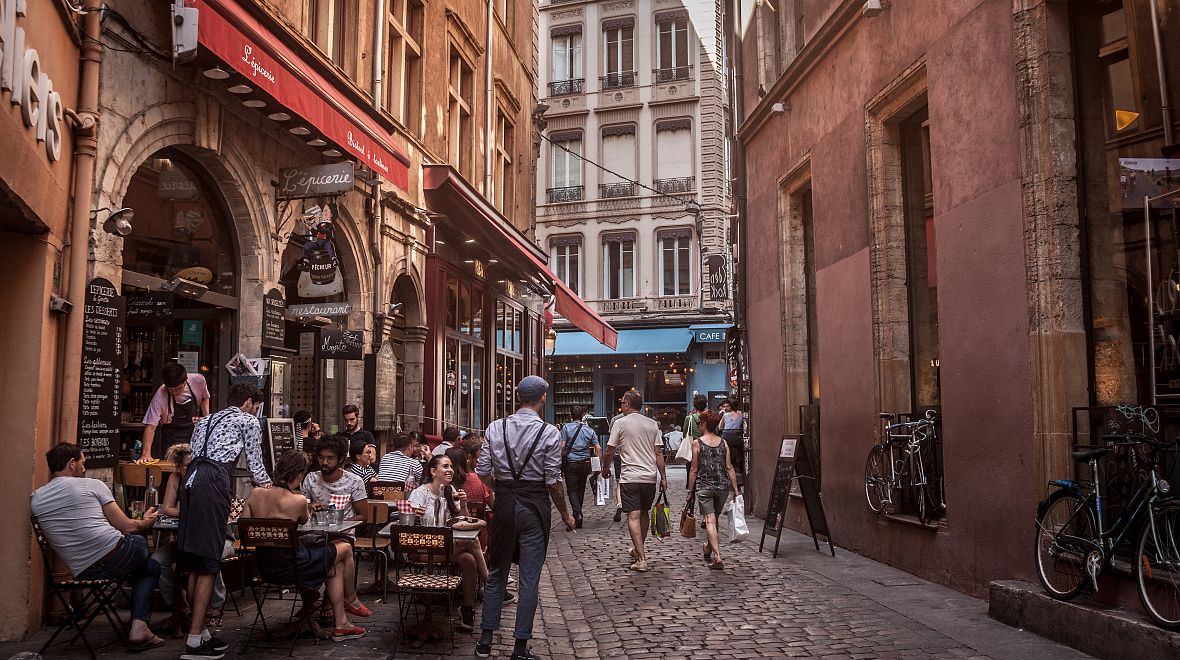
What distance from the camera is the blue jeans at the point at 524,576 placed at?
5641 millimetres

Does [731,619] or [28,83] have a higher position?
[28,83]

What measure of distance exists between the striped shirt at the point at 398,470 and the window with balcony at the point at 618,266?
22.6 m

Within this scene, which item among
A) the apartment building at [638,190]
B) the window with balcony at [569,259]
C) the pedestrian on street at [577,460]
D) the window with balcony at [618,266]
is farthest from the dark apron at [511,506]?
the window with balcony at [569,259]

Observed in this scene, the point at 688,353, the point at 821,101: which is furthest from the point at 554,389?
the point at 821,101

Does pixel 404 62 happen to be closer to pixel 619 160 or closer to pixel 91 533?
pixel 91 533

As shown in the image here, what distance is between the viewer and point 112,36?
24.0 feet

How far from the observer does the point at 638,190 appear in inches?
1257

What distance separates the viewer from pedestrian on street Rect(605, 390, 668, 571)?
30.2 feet

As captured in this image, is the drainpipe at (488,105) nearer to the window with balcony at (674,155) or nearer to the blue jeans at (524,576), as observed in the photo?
the window with balcony at (674,155)

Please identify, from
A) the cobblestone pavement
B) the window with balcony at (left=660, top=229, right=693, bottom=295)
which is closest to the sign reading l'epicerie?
the cobblestone pavement

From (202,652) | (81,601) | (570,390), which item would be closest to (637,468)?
(202,652)

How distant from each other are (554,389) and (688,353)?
4.70 m

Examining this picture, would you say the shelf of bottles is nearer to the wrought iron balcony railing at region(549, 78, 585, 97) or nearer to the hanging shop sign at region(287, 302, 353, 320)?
the wrought iron balcony railing at region(549, 78, 585, 97)

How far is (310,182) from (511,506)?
5731mm
